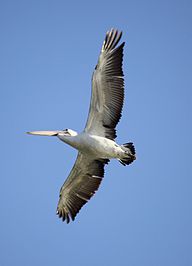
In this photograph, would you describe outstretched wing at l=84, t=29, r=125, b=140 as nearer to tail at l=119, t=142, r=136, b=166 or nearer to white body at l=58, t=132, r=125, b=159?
white body at l=58, t=132, r=125, b=159

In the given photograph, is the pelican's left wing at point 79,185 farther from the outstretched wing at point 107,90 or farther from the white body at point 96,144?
the outstretched wing at point 107,90

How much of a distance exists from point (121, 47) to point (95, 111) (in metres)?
1.51

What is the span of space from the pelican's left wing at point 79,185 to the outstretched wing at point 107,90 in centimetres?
88

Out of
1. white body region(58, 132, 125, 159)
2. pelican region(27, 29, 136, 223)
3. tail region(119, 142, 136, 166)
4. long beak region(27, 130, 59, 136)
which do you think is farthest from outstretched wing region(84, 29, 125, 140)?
long beak region(27, 130, 59, 136)

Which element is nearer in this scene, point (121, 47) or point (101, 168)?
point (121, 47)

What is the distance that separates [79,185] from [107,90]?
2590 millimetres

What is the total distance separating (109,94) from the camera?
1303 cm

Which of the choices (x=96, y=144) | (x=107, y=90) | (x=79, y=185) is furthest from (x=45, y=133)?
(x=107, y=90)

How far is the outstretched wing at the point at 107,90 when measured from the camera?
12.9 m

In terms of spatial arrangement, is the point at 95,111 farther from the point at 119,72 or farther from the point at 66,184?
the point at 66,184

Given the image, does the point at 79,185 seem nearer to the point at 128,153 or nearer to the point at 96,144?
the point at 96,144

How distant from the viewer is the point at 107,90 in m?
13.0

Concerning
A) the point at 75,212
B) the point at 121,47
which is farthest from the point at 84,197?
the point at 121,47

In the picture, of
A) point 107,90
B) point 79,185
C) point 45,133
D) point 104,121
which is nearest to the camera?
point 107,90
